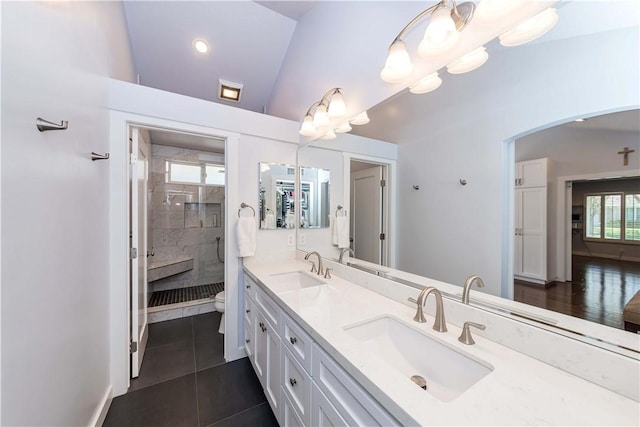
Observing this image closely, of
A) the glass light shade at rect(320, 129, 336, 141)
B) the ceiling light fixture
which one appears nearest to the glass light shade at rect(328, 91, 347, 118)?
the glass light shade at rect(320, 129, 336, 141)

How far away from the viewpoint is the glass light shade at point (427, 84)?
3.86 feet

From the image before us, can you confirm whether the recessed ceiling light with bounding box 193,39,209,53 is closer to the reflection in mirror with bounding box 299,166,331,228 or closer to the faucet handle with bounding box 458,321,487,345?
the reflection in mirror with bounding box 299,166,331,228

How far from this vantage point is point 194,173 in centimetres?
375

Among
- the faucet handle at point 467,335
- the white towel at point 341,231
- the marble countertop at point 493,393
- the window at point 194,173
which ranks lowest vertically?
the marble countertop at point 493,393

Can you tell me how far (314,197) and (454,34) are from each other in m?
1.49

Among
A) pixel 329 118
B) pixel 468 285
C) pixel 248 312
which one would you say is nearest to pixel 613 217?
pixel 468 285

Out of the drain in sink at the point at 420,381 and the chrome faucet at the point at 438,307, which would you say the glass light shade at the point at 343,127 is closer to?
the chrome faucet at the point at 438,307

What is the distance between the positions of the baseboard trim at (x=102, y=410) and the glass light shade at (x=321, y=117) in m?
2.43

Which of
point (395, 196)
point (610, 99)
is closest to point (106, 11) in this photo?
point (395, 196)

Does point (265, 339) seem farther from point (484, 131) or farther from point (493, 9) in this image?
point (493, 9)

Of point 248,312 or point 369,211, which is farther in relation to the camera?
point 248,312

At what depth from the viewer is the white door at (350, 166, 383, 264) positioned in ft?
5.05

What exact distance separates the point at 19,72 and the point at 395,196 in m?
1.64

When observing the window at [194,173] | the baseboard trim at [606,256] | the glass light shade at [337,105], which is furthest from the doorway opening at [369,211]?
the window at [194,173]
